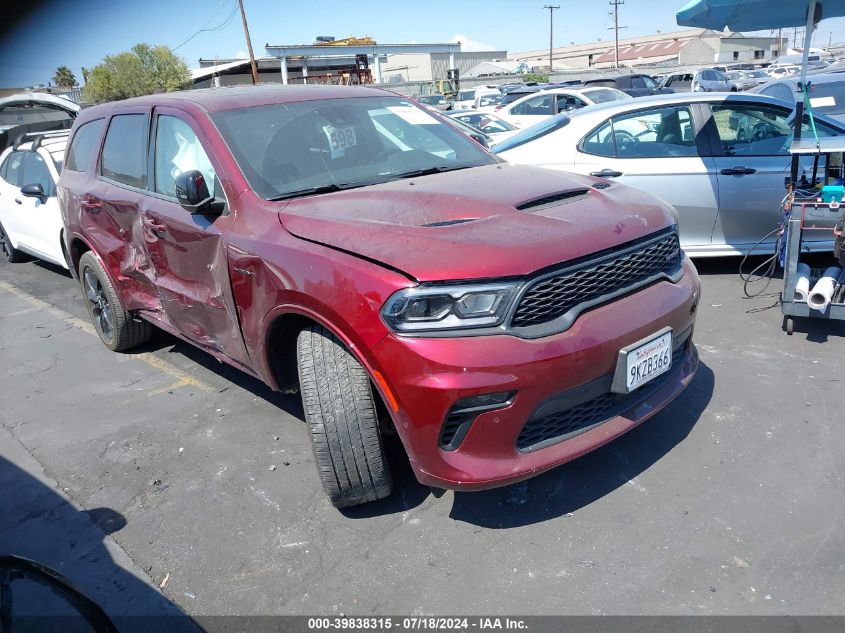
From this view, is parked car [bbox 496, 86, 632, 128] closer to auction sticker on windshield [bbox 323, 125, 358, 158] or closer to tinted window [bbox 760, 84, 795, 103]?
tinted window [bbox 760, 84, 795, 103]

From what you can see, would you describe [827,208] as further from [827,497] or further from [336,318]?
[336,318]

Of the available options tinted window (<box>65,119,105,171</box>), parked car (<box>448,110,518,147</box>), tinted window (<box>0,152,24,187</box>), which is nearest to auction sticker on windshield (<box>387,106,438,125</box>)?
tinted window (<box>65,119,105,171</box>)

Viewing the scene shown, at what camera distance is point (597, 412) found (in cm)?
268

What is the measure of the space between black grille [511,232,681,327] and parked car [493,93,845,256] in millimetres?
2762

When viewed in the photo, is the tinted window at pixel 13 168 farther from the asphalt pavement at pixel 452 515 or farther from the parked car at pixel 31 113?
the asphalt pavement at pixel 452 515

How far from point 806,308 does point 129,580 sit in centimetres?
426

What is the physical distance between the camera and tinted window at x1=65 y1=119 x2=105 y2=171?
4.77 m

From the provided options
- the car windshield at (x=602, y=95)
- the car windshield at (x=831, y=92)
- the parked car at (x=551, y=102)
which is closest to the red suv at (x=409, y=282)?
the car windshield at (x=831, y=92)

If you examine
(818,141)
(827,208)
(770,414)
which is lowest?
(770,414)

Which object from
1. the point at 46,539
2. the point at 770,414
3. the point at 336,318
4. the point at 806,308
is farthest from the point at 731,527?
the point at 46,539

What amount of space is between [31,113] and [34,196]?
6.71 metres

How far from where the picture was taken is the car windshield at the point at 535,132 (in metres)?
6.10

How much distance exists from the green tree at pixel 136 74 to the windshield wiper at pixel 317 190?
48.8 meters

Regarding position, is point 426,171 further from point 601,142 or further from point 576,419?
point 601,142
